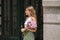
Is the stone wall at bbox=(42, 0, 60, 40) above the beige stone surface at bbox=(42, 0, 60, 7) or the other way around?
the other way around

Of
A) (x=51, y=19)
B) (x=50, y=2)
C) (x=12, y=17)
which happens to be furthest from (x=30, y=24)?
(x=12, y=17)

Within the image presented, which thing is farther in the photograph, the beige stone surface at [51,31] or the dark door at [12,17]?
the dark door at [12,17]

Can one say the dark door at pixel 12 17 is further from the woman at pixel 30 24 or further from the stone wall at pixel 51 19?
the woman at pixel 30 24

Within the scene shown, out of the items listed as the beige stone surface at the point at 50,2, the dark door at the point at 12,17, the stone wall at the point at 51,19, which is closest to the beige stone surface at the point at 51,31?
the stone wall at the point at 51,19

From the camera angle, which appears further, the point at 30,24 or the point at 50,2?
the point at 50,2

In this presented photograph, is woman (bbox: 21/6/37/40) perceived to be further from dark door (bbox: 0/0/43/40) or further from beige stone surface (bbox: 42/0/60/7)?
dark door (bbox: 0/0/43/40)

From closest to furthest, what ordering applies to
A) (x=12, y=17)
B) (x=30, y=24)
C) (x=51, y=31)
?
(x=30, y=24) < (x=51, y=31) < (x=12, y=17)

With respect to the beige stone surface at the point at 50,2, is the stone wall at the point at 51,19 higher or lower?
lower

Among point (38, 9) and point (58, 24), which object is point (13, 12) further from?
point (58, 24)

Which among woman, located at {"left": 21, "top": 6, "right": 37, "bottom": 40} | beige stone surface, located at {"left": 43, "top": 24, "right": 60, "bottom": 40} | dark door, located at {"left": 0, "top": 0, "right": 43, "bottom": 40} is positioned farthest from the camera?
dark door, located at {"left": 0, "top": 0, "right": 43, "bottom": 40}

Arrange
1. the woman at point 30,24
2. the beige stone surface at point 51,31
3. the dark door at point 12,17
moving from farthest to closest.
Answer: the dark door at point 12,17
the beige stone surface at point 51,31
the woman at point 30,24

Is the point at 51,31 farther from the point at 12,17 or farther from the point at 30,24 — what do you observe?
the point at 12,17

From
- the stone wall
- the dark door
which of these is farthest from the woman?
the dark door

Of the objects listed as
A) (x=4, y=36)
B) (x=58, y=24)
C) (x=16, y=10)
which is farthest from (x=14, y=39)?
(x=58, y=24)
